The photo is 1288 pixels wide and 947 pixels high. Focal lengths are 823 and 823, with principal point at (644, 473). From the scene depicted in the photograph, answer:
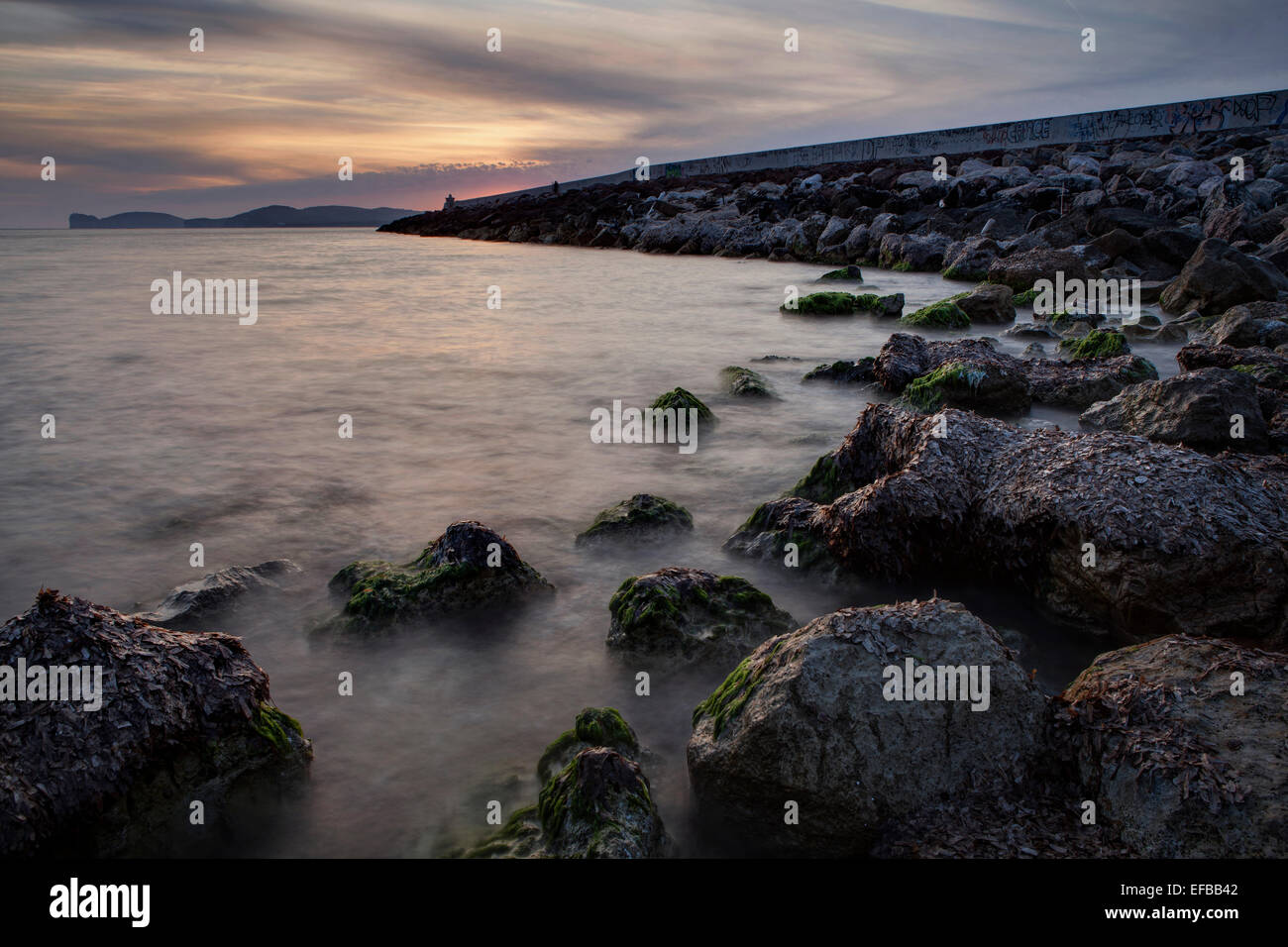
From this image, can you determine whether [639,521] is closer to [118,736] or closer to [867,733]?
[867,733]

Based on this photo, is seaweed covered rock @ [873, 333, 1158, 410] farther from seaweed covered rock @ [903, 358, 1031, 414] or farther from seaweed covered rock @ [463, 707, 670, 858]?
seaweed covered rock @ [463, 707, 670, 858]

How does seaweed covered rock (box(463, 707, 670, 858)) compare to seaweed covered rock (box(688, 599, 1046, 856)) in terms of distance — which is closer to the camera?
seaweed covered rock (box(463, 707, 670, 858))

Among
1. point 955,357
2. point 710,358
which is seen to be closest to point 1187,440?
point 955,357

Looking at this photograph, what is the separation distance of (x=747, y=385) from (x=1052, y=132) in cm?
4181

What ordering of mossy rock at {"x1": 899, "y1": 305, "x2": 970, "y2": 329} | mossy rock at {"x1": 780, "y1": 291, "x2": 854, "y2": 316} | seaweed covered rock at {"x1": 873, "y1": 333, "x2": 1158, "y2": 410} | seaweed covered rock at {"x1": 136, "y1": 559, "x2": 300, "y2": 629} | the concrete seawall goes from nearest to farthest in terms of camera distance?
1. seaweed covered rock at {"x1": 136, "y1": 559, "x2": 300, "y2": 629}
2. seaweed covered rock at {"x1": 873, "y1": 333, "x2": 1158, "y2": 410}
3. mossy rock at {"x1": 899, "y1": 305, "x2": 970, "y2": 329}
4. mossy rock at {"x1": 780, "y1": 291, "x2": 854, "y2": 316}
5. the concrete seawall

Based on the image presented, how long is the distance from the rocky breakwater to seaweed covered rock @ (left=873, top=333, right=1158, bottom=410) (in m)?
5.34

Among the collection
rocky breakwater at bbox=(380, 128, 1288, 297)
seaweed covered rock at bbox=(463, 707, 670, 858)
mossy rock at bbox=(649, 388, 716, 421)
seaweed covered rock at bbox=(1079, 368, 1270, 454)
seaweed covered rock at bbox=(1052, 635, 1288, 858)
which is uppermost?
rocky breakwater at bbox=(380, 128, 1288, 297)

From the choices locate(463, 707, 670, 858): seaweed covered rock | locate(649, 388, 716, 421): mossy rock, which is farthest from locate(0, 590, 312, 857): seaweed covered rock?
locate(649, 388, 716, 421): mossy rock

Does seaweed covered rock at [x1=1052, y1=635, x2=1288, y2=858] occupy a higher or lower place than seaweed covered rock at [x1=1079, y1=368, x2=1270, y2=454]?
lower

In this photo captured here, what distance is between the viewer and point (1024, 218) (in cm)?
2152

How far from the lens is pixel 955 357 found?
7.81 meters

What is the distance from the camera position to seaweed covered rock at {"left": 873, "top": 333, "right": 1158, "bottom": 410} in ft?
25.2
